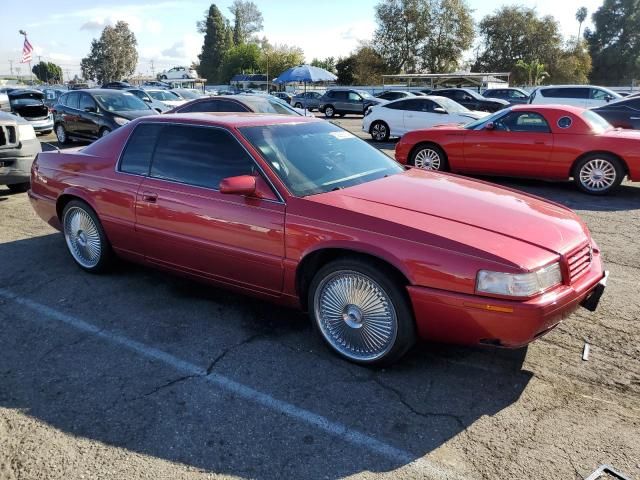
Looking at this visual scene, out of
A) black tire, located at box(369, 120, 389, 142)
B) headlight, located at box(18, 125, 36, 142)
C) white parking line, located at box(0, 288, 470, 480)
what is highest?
headlight, located at box(18, 125, 36, 142)

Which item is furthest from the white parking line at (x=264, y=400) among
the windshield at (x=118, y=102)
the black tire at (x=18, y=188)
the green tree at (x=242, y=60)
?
the green tree at (x=242, y=60)

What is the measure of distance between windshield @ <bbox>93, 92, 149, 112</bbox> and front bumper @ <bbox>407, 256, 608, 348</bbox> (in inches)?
475

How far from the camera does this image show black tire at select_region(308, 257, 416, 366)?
10.3ft

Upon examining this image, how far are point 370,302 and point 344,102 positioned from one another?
26070mm

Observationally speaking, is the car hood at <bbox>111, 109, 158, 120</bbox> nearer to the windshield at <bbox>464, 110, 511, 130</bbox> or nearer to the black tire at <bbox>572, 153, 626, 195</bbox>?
the windshield at <bbox>464, 110, 511, 130</bbox>

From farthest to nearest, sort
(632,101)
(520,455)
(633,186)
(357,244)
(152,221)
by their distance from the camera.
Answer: (632,101) → (633,186) → (152,221) → (357,244) → (520,455)

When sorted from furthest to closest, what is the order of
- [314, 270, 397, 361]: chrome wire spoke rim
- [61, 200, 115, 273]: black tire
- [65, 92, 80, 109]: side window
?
[65, 92, 80, 109]: side window < [61, 200, 115, 273]: black tire < [314, 270, 397, 361]: chrome wire spoke rim

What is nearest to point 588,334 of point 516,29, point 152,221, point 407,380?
point 407,380

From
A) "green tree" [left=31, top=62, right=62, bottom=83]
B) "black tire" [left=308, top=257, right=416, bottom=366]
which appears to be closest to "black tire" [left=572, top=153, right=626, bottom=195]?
"black tire" [left=308, top=257, right=416, bottom=366]

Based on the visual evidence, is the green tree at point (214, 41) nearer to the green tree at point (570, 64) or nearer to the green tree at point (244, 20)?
the green tree at point (244, 20)

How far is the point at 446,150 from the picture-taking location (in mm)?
9570

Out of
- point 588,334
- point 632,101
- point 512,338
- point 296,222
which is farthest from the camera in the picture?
point 632,101

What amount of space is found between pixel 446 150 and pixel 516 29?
55.4 m

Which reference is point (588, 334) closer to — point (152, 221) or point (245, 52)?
point (152, 221)
